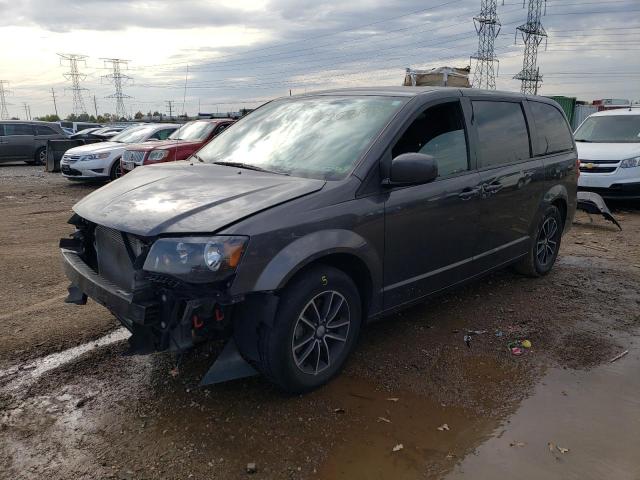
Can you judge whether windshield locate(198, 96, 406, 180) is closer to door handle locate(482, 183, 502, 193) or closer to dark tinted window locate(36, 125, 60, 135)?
door handle locate(482, 183, 502, 193)

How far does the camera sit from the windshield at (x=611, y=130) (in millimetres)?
10438

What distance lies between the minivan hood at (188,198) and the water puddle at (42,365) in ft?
3.56

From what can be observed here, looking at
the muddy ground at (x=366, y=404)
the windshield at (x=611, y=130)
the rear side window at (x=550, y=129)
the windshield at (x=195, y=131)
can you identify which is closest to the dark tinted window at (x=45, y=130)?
the windshield at (x=195, y=131)

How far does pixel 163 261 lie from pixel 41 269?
379 centimetres

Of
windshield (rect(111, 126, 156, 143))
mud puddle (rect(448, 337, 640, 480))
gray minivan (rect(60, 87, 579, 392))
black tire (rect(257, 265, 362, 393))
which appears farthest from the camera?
windshield (rect(111, 126, 156, 143))

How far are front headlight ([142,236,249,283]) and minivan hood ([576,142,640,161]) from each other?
904 cm

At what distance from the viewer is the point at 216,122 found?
11.8m

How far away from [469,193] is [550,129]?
197cm

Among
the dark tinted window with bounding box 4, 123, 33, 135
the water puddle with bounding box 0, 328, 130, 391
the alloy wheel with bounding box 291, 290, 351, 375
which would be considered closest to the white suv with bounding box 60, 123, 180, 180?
the dark tinted window with bounding box 4, 123, 33, 135

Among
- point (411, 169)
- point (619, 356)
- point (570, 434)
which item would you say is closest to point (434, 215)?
point (411, 169)

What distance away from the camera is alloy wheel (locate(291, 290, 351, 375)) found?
10.4 ft

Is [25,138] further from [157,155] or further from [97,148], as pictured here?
[157,155]

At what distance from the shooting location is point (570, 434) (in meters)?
3.00

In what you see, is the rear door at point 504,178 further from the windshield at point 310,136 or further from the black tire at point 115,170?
the black tire at point 115,170
